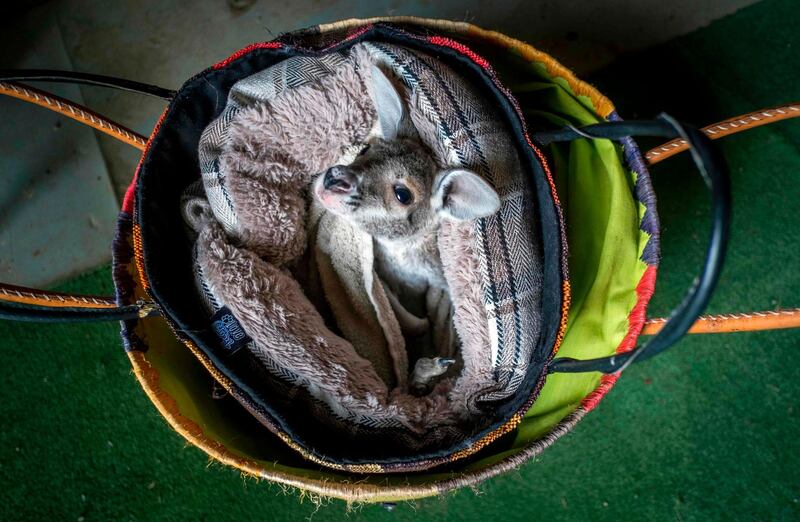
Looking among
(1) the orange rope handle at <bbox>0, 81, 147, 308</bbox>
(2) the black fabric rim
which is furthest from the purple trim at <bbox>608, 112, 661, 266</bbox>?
(1) the orange rope handle at <bbox>0, 81, 147, 308</bbox>

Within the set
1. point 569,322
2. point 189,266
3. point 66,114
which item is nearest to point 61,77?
point 66,114

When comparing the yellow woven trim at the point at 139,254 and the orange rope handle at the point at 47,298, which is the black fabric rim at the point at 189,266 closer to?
the yellow woven trim at the point at 139,254

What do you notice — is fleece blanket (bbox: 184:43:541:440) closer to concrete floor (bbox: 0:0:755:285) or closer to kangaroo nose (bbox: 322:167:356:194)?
kangaroo nose (bbox: 322:167:356:194)

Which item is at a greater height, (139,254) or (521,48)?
(521,48)

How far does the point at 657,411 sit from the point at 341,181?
4.86ft

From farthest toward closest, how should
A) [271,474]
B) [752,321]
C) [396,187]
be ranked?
1. [396,187]
2. [271,474]
3. [752,321]

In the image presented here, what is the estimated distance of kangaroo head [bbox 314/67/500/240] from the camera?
5.16 ft

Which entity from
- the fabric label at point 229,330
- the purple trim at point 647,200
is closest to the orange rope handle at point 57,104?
the fabric label at point 229,330

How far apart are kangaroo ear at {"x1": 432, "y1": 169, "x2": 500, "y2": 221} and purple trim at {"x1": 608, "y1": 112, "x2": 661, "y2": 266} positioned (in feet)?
1.32

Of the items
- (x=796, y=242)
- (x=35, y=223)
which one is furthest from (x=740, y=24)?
(x=35, y=223)

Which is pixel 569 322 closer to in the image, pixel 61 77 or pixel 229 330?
pixel 229 330

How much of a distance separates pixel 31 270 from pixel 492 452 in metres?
1.96

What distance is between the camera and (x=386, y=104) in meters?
1.68

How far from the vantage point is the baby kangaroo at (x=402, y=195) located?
158 cm
